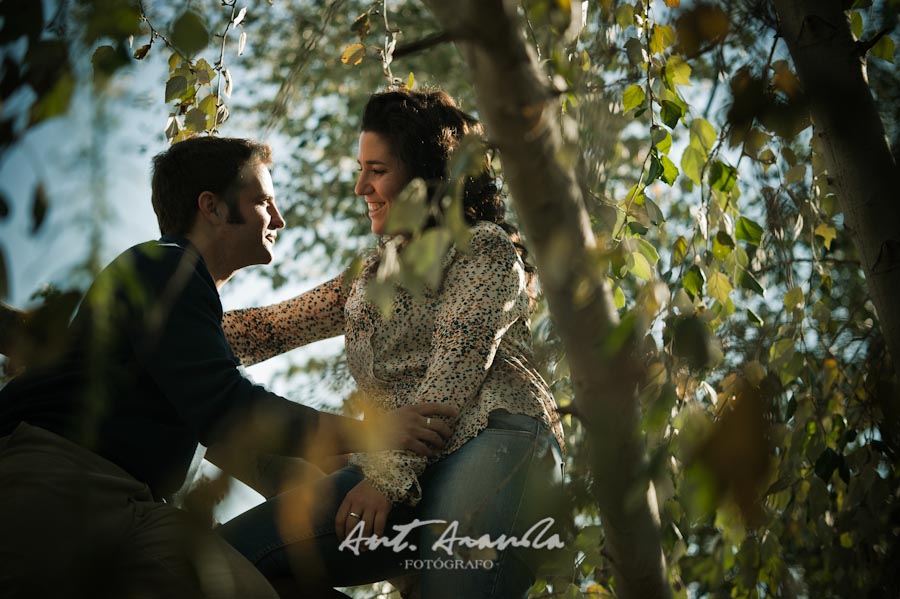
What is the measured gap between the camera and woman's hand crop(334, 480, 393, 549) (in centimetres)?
137

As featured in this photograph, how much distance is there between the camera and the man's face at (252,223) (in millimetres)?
1721

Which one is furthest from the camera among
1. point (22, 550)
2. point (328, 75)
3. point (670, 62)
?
point (328, 75)

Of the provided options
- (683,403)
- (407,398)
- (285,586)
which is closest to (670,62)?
(683,403)

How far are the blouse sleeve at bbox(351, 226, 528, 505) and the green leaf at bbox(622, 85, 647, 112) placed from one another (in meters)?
0.33

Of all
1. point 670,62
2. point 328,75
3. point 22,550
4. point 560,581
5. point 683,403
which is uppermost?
point 328,75

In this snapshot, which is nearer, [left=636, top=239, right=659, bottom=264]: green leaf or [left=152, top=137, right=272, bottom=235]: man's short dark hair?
[left=636, top=239, right=659, bottom=264]: green leaf

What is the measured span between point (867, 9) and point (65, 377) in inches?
60.5

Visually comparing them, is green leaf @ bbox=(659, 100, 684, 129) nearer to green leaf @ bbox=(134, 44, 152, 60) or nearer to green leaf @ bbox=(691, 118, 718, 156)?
green leaf @ bbox=(691, 118, 718, 156)

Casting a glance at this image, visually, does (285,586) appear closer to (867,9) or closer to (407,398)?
(407,398)

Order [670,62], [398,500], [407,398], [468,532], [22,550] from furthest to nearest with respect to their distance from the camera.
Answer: [407,398] < [670,62] < [398,500] < [468,532] < [22,550]

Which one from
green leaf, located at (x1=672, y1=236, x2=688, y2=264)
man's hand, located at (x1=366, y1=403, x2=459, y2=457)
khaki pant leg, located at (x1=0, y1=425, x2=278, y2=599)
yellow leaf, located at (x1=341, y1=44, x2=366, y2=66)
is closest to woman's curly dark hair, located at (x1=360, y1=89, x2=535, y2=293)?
yellow leaf, located at (x1=341, y1=44, x2=366, y2=66)

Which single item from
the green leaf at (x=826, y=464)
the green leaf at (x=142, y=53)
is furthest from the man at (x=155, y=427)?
the green leaf at (x=826, y=464)

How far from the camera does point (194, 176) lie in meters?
1.74

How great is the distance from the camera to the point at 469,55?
0.68 m
